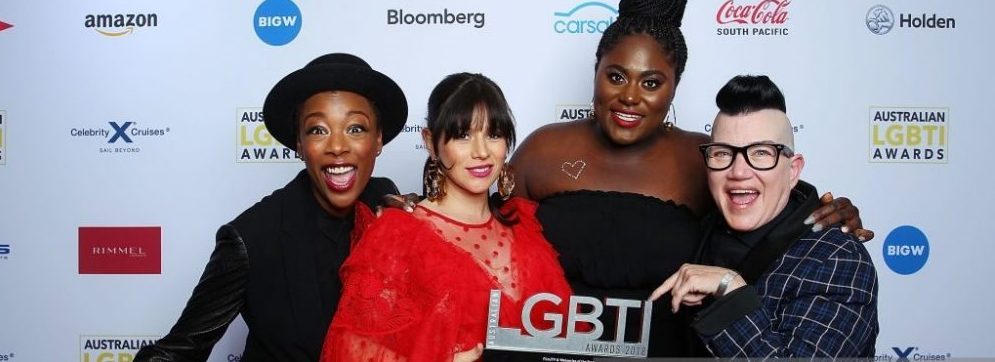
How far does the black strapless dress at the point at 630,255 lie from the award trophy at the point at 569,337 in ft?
0.68

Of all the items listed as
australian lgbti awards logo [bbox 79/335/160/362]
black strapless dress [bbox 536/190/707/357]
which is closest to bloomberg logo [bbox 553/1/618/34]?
black strapless dress [bbox 536/190/707/357]

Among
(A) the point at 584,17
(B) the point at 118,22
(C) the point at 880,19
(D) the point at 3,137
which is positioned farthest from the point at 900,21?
(D) the point at 3,137

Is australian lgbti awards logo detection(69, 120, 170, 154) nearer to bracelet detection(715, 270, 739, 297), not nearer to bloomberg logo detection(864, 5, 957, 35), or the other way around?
bracelet detection(715, 270, 739, 297)

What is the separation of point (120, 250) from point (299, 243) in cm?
189

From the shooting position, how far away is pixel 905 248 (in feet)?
10.9

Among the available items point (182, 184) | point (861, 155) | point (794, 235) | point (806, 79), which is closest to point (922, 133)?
point (861, 155)

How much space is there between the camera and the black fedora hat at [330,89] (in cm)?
186

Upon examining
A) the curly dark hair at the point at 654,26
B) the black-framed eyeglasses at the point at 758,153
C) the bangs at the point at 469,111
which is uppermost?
the curly dark hair at the point at 654,26

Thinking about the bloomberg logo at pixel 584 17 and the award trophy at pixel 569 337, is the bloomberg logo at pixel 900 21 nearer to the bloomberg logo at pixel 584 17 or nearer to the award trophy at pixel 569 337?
the bloomberg logo at pixel 584 17

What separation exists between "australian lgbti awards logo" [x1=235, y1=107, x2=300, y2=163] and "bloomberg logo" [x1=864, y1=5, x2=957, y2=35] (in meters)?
2.35

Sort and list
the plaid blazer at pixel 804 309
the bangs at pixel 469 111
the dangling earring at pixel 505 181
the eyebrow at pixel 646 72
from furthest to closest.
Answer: the eyebrow at pixel 646 72, the dangling earring at pixel 505 181, the bangs at pixel 469 111, the plaid blazer at pixel 804 309

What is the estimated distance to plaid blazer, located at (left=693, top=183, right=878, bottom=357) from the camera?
1.51 m

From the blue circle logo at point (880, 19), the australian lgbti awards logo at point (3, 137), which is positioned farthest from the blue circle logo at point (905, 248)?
the australian lgbti awards logo at point (3, 137)

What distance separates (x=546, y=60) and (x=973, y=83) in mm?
1698
